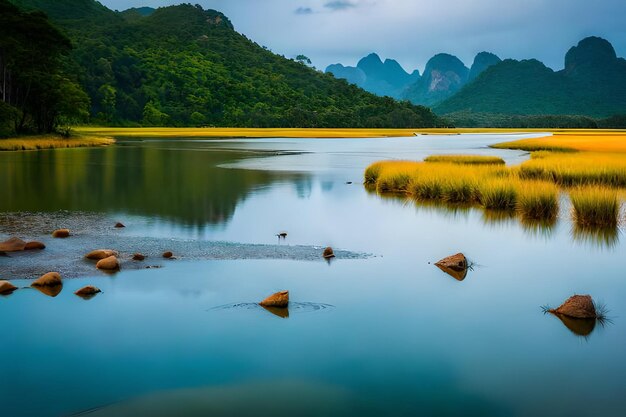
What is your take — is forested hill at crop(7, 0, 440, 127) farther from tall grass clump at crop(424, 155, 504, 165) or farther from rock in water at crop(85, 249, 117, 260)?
rock in water at crop(85, 249, 117, 260)

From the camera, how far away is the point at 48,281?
10.6 meters

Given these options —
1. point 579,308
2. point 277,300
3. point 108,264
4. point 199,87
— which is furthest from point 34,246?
point 199,87

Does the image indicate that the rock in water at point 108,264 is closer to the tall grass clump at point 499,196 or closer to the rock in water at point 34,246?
the rock in water at point 34,246

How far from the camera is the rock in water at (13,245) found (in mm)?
13171

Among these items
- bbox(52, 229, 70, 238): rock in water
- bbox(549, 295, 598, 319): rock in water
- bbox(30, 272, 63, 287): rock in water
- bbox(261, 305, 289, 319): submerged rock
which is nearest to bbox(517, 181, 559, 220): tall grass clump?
bbox(549, 295, 598, 319): rock in water

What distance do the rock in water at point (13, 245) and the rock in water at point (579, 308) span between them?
1063 cm

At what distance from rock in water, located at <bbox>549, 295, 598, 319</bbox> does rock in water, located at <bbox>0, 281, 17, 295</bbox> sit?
8679 millimetres

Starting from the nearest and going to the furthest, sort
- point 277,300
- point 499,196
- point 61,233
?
point 277,300 < point 61,233 < point 499,196

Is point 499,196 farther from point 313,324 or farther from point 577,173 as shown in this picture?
point 313,324

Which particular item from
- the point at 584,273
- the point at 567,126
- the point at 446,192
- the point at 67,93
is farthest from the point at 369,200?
the point at 567,126

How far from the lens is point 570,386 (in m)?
6.98

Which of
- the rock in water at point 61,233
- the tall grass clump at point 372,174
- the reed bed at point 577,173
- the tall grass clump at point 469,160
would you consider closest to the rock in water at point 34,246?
the rock in water at point 61,233

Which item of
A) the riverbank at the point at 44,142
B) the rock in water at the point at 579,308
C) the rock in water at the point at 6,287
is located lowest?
the riverbank at the point at 44,142

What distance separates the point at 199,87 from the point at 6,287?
145 metres
